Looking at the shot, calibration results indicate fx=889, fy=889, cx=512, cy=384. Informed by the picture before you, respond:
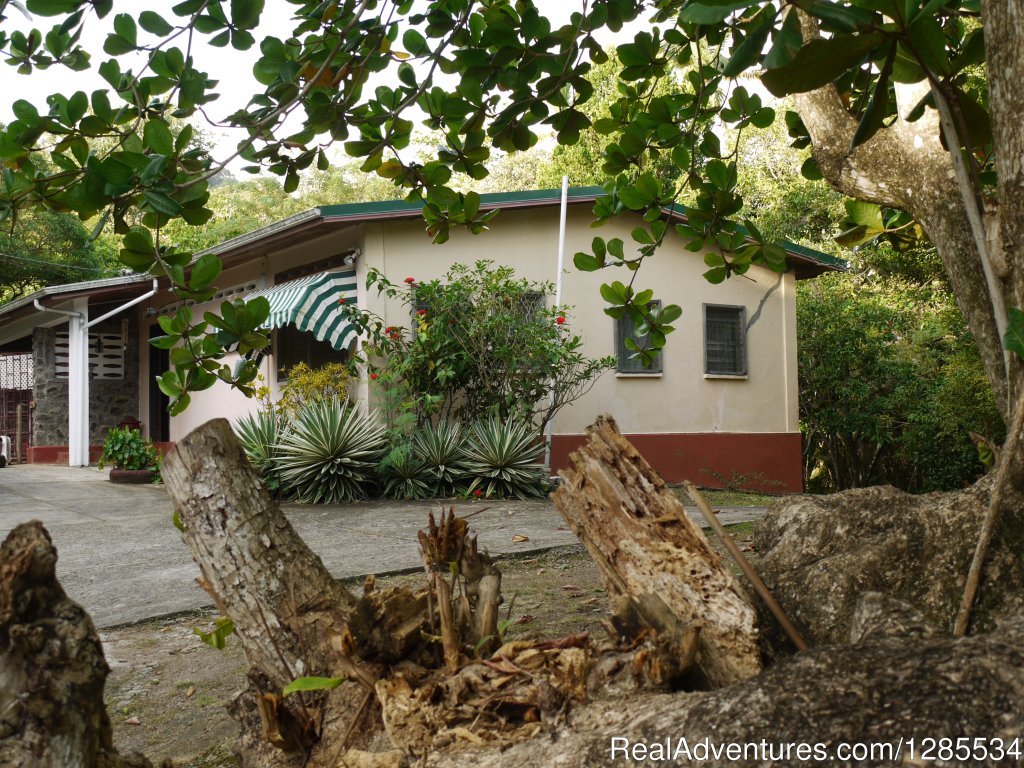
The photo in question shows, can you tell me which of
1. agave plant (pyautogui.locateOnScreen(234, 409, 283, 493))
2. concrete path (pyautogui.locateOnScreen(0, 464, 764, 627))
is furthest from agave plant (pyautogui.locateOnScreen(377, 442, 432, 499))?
agave plant (pyautogui.locateOnScreen(234, 409, 283, 493))

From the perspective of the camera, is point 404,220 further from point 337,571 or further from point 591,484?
point 591,484

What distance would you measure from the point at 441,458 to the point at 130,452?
586 cm

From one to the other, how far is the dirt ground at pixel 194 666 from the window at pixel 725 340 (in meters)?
8.66

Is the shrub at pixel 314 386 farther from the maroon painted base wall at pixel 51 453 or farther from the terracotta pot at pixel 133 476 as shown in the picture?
the maroon painted base wall at pixel 51 453

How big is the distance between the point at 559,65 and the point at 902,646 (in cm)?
278

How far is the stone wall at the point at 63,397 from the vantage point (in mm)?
17812

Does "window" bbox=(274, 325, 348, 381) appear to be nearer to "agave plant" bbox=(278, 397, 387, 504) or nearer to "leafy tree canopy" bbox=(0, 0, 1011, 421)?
"agave plant" bbox=(278, 397, 387, 504)

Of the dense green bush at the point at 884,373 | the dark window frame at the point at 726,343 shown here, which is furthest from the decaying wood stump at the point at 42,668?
the dense green bush at the point at 884,373

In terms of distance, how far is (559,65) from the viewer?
377cm

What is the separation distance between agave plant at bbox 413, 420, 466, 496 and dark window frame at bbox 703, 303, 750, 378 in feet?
16.1

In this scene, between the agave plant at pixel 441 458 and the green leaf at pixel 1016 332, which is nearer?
the green leaf at pixel 1016 332

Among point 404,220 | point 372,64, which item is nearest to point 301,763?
point 372,64

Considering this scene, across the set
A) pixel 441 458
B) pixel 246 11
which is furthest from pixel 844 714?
pixel 441 458

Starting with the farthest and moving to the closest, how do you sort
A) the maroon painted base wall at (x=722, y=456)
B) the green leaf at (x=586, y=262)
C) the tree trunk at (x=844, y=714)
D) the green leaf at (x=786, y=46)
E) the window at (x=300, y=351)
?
the window at (x=300, y=351) → the maroon painted base wall at (x=722, y=456) → the green leaf at (x=586, y=262) → the green leaf at (x=786, y=46) → the tree trunk at (x=844, y=714)
